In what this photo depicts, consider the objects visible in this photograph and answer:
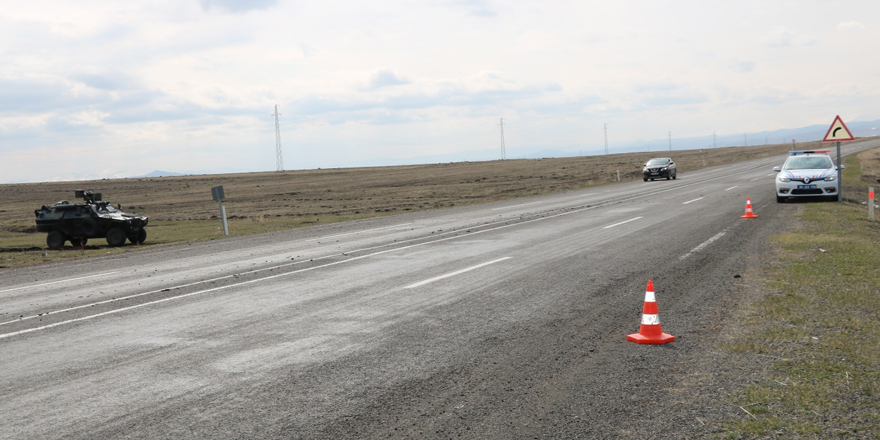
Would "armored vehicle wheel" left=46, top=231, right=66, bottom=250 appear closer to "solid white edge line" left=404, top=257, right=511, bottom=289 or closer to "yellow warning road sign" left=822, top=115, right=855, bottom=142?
"solid white edge line" left=404, top=257, right=511, bottom=289

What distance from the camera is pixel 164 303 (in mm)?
9312

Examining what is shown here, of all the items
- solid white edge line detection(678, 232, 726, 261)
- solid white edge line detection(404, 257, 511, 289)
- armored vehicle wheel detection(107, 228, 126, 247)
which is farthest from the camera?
armored vehicle wheel detection(107, 228, 126, 247)

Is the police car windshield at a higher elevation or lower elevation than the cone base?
higher

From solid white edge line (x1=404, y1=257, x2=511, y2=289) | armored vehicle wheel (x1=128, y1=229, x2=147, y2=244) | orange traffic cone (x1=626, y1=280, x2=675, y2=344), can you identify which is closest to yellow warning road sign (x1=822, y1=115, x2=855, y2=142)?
solid white edge line (x1=404, y1=257, x2=511, y2=289)

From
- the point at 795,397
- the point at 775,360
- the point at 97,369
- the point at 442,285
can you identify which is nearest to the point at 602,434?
the point at 795,397

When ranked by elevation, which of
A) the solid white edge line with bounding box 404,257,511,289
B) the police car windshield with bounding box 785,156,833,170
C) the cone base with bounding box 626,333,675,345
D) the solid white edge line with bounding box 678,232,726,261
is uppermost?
the police car windshield with bounding box 785,156,833,170

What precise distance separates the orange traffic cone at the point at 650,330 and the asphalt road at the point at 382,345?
154 millimetres

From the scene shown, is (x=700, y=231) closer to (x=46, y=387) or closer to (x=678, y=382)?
(x=678, y=382)

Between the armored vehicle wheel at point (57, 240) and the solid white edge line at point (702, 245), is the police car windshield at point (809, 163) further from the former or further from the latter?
the armored vehicle wheel at point (57, 240)

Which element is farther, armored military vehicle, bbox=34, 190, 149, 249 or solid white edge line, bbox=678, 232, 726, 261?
armored military vehicle, bbox=34, 190, 149, 249

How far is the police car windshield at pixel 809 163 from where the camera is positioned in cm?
2264

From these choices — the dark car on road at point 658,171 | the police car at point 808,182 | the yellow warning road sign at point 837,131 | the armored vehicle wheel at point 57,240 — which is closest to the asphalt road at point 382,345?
the yellow warning road sign at point 837,131

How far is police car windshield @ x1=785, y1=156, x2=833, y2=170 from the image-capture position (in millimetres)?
22641

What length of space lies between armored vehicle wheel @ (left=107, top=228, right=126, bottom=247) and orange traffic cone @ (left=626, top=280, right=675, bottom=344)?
21.3 metres
